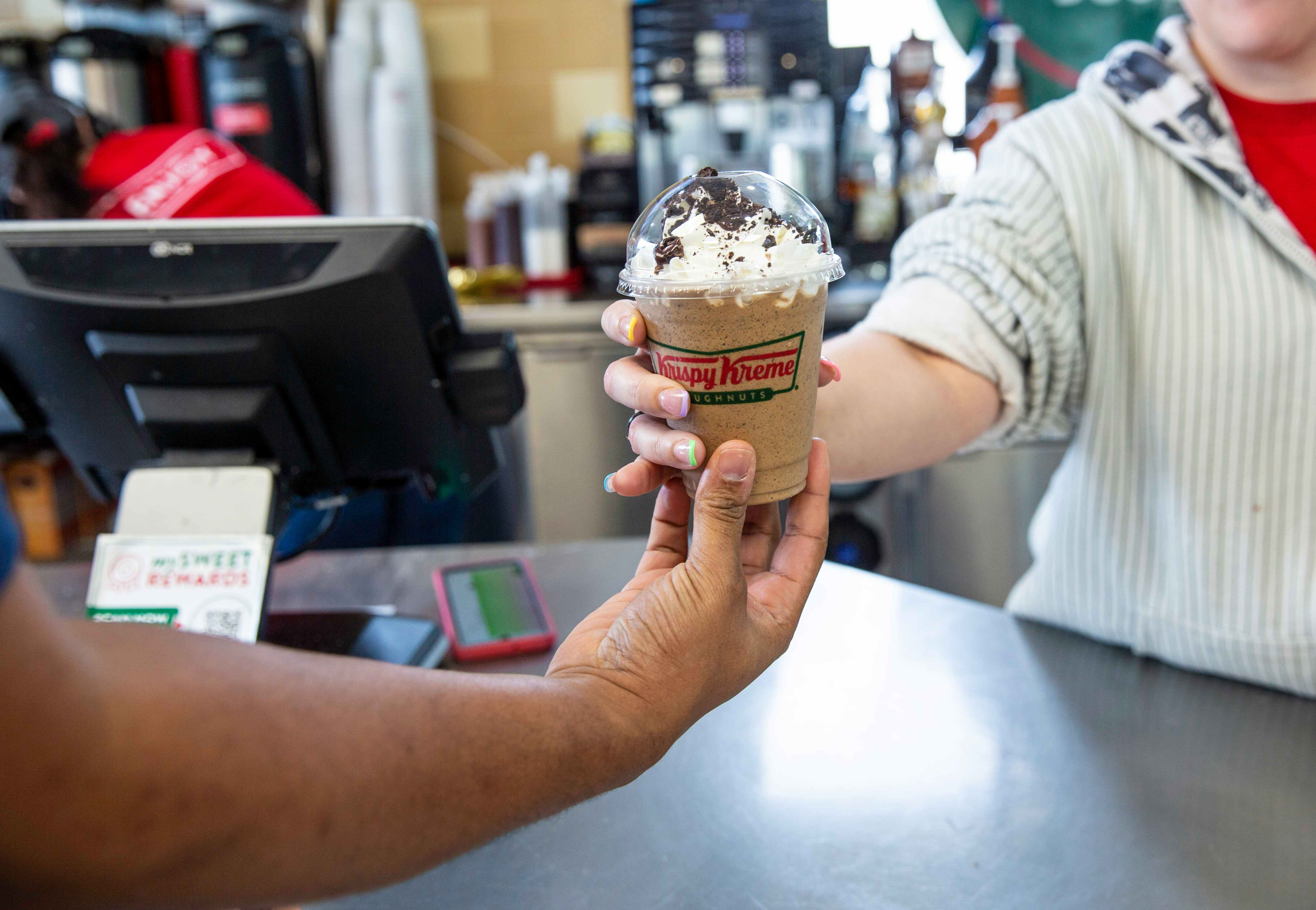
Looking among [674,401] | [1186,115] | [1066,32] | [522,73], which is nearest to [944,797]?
[674,401]

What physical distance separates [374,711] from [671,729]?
0.58 ft

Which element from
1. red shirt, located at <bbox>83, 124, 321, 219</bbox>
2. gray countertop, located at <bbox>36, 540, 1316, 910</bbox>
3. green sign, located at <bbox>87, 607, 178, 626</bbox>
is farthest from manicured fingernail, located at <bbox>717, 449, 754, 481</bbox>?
red shirt, located at <bbox>83, 124, 321, 219</bbox>

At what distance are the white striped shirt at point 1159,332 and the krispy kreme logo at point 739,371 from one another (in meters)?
0.45

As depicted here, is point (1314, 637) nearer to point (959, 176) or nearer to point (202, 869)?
point (202, 869)

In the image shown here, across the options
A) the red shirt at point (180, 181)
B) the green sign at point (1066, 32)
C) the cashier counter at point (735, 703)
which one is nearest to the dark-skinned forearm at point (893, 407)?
the cashier counter at point (735, 703)

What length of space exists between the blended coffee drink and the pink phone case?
498 millimetres

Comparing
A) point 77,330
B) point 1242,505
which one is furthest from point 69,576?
point 1242,505

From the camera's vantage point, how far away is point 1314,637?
1044 millimetres

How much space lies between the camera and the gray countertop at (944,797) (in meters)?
0.77

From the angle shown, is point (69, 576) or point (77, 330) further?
point (69, 576)

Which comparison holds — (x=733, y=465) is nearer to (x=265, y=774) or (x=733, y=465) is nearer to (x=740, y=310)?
(x=740, y=310)

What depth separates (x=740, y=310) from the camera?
2.06ft

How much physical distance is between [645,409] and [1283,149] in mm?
874

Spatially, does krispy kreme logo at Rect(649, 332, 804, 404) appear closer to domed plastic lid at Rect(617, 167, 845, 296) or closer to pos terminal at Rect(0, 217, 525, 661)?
domed plastic lid at Rect(617, 167, 845, 296)
